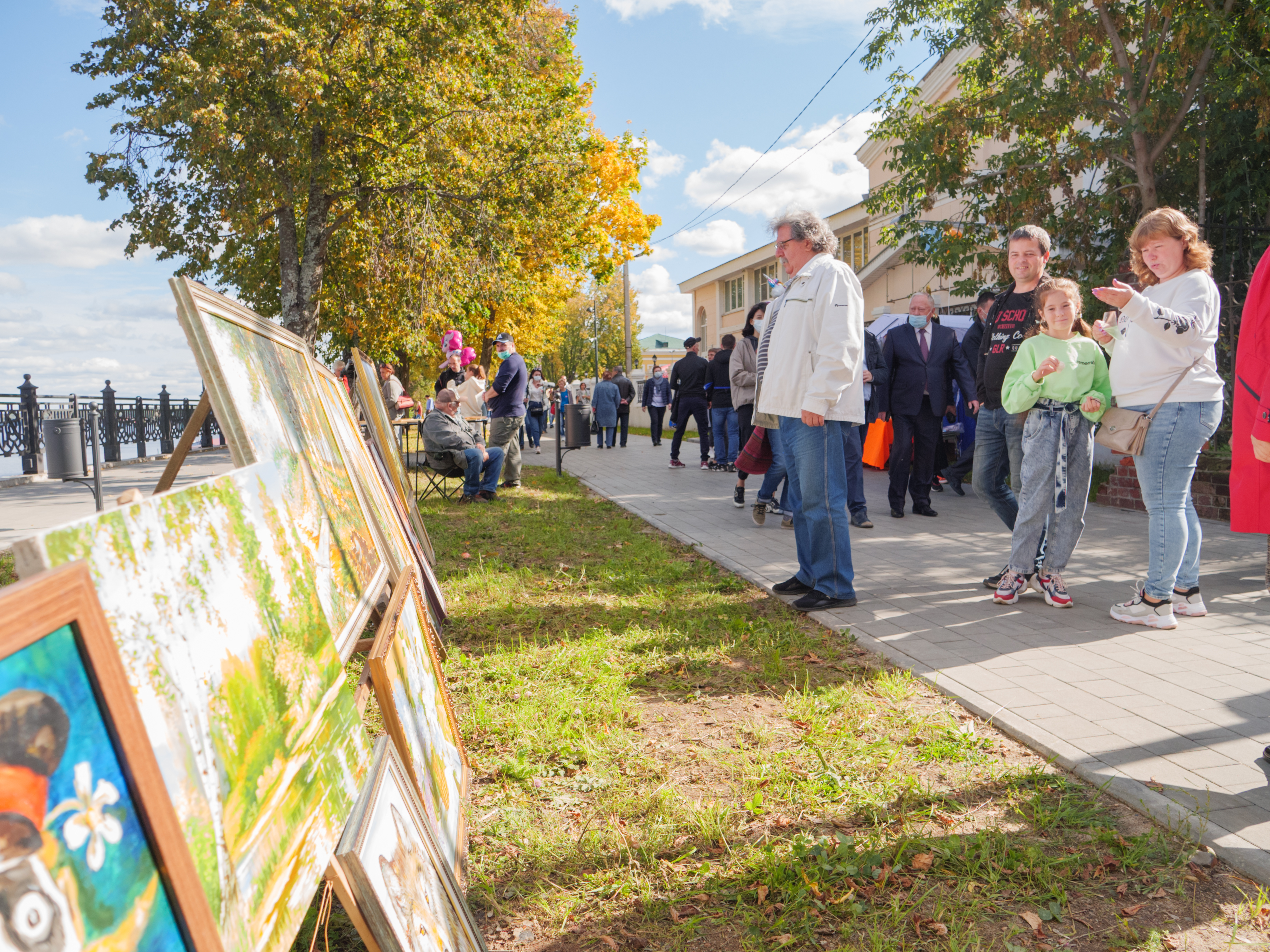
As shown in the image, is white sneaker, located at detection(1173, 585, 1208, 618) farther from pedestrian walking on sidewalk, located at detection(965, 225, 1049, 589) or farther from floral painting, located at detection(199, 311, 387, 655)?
floral painting, located at detection(199, 311, 387, 655)

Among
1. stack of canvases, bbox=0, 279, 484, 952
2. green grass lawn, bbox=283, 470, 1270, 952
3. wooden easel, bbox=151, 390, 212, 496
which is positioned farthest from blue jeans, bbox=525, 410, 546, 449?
stack of canvases, bbox=0, 279, 484, 952

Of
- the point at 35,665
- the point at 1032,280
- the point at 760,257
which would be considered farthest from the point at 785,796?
the point at 760,257

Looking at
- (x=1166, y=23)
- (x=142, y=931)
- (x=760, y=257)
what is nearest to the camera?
(x=142, y=931)

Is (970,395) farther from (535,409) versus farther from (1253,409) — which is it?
(535,409)

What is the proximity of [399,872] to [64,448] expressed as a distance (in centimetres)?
1008

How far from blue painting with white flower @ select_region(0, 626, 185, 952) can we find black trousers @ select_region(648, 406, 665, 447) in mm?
20135

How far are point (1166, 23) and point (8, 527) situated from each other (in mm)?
14235

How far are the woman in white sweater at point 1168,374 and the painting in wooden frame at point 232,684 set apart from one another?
398 cm

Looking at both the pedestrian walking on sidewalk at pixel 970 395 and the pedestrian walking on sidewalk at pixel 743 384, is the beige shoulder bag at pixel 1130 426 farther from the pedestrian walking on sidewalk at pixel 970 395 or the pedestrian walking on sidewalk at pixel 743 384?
the pedestrian walking on sidewalk at pixel 743 384

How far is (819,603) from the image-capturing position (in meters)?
5.39

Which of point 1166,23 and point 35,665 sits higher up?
point 1166,23

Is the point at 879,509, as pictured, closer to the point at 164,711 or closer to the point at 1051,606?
the point at 1051,606

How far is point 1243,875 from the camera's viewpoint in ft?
8.19

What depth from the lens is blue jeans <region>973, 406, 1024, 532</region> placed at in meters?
5.56
